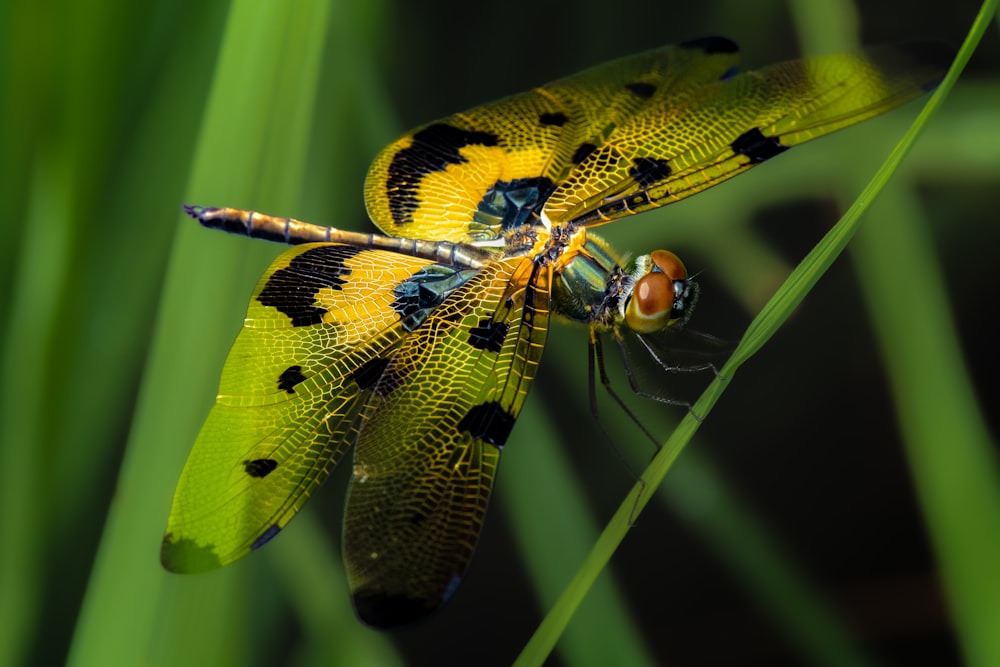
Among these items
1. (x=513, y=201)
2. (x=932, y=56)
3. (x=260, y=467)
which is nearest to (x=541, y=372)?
(x=513, y=201)

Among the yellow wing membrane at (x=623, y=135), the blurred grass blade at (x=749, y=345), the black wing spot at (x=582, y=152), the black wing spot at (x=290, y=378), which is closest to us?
the blurred grass blade at (x=749, y=345)

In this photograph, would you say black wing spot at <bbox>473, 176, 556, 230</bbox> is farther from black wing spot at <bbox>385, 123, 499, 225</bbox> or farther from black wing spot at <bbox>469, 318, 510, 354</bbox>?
black wing spot at <bbox>469, 318, 510, 354</bbox>

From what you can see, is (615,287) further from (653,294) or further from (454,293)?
(454,293)

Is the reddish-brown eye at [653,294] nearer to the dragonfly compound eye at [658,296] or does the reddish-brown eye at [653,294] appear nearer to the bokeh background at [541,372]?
the dragonfly compound eye at [658,296]

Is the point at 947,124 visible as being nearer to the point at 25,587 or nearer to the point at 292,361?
the point at 292,361

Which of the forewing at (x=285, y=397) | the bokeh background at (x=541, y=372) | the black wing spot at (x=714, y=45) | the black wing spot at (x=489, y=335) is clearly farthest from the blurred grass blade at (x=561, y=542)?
the black wing spot at (x=714, y=45)
